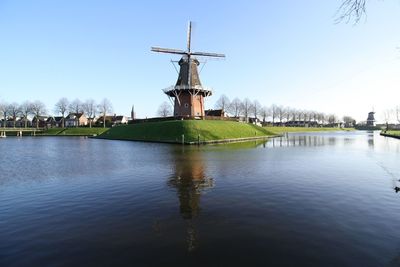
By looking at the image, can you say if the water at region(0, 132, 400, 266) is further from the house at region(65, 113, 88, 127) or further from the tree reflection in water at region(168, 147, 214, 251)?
the house at region(65, 113, 88, 127)

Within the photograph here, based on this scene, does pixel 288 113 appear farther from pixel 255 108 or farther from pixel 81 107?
pixel 81 107

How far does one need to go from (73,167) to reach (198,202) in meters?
14.7

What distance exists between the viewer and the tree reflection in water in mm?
9016

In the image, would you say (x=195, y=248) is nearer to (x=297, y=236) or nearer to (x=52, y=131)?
(x=297, y=236)

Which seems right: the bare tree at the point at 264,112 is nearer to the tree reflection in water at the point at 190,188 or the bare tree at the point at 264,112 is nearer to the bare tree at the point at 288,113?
the bare tree at the point at 288,113

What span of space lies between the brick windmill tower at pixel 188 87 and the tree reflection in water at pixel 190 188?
129ft

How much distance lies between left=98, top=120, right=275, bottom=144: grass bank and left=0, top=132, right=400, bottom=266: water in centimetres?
3220

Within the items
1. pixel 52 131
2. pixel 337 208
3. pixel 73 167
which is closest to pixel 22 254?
pixel 337 208

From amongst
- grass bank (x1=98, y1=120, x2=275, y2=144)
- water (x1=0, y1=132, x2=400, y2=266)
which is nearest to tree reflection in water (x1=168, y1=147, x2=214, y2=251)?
water (x1=0, y1=132, x2=400, y2=266)

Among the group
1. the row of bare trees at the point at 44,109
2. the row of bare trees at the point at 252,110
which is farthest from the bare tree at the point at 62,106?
the row of bare trees at the point at 252,110

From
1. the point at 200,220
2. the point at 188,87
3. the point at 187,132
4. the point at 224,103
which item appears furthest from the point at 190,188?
the point at 224,103

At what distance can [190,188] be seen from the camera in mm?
15000

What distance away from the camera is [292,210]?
11.1m

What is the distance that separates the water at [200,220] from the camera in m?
7.29
